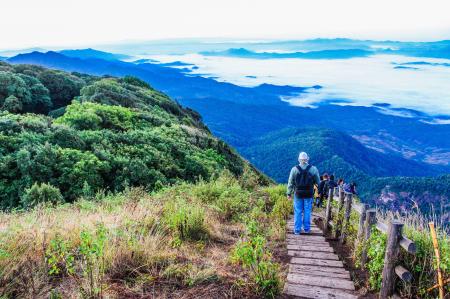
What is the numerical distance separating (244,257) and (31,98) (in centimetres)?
2826

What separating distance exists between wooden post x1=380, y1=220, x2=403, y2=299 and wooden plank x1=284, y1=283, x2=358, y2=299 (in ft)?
1.44

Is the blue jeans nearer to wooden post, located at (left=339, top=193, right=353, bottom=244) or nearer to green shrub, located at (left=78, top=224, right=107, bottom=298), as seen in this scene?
wooden post, located at (left=339, top=193, right=353, bottom=244)

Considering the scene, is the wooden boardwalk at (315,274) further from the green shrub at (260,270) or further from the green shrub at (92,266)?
the green shrub at (92,266)

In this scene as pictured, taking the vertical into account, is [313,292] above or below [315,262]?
above

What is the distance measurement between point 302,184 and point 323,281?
3821mm

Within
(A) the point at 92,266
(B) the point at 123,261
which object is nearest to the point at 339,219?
(B) the point at 123,261

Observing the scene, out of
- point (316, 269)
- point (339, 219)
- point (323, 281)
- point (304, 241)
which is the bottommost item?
point (304, 241)

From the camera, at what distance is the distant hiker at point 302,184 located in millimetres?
9047

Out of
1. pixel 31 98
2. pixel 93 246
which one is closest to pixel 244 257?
pixel 93 246

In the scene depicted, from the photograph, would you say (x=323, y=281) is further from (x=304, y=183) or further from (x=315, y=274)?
(x=304, y=183)

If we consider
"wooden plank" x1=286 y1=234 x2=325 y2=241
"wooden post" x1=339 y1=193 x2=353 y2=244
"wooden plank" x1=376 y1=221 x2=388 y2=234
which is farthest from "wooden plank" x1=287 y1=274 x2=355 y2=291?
"wooden plank" x1=286 y1=234 x2=325 y2=241

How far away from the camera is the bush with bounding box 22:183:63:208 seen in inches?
431

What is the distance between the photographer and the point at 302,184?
905 centimetres

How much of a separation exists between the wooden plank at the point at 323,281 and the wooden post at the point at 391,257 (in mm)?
449
